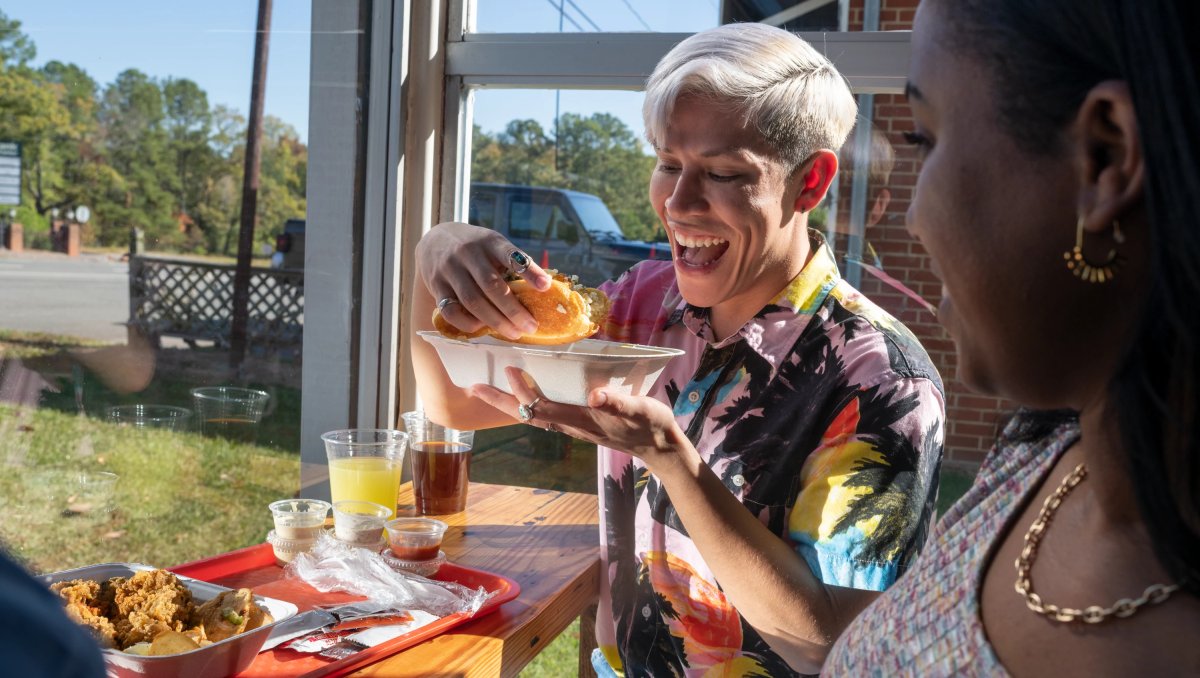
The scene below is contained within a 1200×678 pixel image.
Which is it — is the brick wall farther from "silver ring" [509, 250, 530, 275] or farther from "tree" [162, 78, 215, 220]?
"tree" [162, 78, 215, 220]

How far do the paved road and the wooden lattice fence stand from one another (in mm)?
66

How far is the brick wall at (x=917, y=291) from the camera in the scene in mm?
2898

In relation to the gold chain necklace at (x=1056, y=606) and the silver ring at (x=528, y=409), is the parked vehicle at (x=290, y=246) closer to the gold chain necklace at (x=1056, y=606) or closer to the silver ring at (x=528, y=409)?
the silver ring at (x=528, y=409)

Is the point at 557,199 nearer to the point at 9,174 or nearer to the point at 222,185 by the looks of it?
the point at 222,185

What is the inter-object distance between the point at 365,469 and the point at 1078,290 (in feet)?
5.86

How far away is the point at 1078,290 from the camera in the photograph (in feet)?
2.23

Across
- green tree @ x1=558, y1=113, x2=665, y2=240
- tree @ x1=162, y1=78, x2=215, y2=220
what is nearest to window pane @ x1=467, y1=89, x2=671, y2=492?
green tree @ x1=558, y1=113, x2=665, y2=240

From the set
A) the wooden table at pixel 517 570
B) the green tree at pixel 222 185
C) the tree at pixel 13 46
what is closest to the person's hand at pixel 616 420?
the wooden table at pixel 517 570

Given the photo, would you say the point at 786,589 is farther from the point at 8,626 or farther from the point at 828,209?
the point at 828,209

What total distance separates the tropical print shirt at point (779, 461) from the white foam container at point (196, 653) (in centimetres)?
Answer: 68

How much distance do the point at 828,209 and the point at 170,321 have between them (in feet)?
6.50

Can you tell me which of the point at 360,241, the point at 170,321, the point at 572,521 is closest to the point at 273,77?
the point at 360,241

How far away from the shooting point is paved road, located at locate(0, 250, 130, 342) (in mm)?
2061

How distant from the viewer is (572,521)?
96.7 inches
